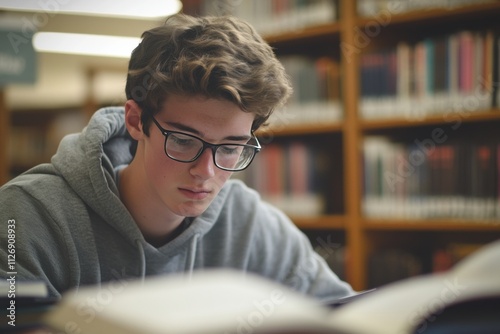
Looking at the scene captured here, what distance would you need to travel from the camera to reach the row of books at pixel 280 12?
2.26 metres

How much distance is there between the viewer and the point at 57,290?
97cm

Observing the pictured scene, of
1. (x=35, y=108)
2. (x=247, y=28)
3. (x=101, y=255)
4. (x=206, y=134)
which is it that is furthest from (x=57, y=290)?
(x=35, y=108)

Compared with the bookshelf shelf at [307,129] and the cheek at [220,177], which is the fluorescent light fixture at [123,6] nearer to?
the bookshelf shelf at [307,129]

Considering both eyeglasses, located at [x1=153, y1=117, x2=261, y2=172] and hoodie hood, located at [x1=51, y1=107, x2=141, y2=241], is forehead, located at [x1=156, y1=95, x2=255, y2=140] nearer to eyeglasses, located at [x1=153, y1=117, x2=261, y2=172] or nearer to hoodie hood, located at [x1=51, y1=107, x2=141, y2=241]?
eyeglasses, located at [x1=153, y1=117, x2=261, y2=172]

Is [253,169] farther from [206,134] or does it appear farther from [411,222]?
[206,134]

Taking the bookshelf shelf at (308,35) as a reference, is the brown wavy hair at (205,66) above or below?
below

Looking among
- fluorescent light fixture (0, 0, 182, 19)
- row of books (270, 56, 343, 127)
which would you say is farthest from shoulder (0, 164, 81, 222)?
row of books (270, 56, 343, 127)

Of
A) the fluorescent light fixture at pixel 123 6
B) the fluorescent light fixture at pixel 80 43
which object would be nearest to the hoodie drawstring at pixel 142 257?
the fluorescent light fixture at pixel 123 6

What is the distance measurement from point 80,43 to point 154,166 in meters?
3.43

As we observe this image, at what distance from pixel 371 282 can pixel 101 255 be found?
1.40 m

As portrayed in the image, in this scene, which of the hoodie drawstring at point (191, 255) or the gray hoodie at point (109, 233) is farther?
the hoodie drawstring at point (191, 255)

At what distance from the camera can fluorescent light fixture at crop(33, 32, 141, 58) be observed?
368cm

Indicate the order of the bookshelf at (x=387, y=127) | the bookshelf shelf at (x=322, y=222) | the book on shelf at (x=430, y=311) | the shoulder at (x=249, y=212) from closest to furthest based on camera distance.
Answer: the book on shelf at (x=430, y=311)
the shoulder at (x=249, y=212)
the bookshelf at (x=387, y=127)
the bookshelf shelf at (x=322, y=222)

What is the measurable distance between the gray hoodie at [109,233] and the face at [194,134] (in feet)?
0.35
